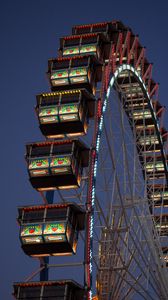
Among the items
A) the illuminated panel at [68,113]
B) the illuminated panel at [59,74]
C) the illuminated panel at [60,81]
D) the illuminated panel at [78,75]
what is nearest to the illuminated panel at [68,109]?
the illuminated panel at [68,113]

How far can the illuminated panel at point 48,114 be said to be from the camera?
31.5 m

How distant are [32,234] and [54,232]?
104cm

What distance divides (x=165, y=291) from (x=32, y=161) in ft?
36.1

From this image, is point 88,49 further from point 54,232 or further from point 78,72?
point 54,232

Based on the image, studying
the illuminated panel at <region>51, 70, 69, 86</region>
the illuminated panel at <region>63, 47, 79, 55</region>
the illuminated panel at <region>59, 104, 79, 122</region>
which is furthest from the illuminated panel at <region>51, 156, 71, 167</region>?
the illuminated panel at <region>63, 47, 79, 55</region>

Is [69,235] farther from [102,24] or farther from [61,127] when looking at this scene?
[102,24]

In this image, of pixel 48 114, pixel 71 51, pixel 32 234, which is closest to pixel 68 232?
pixel 32 234

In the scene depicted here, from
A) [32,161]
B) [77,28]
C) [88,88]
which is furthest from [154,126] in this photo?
[32,161]

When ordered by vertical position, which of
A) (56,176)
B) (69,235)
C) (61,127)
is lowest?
(69,235)

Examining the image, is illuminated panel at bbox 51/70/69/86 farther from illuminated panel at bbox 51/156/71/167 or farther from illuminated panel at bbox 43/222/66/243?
illuminated panel at bbox 43/222/66/243

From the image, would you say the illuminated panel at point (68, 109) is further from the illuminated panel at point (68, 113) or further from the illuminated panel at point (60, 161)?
the illuminated panel at point (60, 161)

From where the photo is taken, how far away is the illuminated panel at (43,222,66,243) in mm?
27562

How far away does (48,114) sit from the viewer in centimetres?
3178

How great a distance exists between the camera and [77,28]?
3891cm
